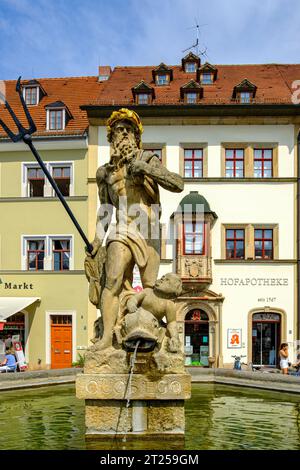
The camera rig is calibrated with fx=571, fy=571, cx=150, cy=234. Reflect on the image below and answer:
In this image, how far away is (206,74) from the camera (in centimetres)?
2719

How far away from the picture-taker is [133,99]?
993 inches

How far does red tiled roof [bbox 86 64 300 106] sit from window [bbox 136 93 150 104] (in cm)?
36

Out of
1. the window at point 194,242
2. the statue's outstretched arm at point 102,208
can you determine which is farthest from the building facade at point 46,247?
the statue's outstretched arm at point 102,208

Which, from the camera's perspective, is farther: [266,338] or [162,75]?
[162,75]

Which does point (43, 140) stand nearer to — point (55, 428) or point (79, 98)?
point (79, 98)

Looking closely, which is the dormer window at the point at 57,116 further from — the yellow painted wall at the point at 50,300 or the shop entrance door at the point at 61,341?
the shop entrance door at the point at 61,341

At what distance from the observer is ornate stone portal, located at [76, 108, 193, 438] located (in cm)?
507

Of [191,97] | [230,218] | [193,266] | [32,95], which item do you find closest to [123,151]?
[193,266]

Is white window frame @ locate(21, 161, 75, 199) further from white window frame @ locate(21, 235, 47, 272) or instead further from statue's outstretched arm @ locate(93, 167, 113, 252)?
statue's outstretched arm @ locate(93, 167, 113, 252)

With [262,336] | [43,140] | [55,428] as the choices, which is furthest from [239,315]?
[55,428]

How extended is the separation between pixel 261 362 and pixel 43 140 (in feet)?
42.6

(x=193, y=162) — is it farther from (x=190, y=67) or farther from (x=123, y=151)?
(x=123, y=151)

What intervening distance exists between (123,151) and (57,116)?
20.2 meters

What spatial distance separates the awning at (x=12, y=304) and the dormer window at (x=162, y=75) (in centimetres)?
1171
